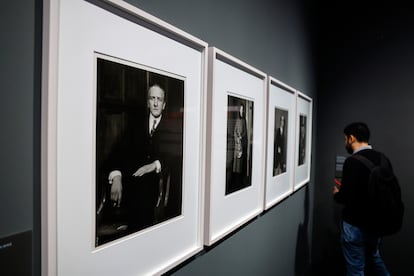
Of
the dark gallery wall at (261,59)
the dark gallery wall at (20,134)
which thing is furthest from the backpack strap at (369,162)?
the dark gallery wall at (20,134)

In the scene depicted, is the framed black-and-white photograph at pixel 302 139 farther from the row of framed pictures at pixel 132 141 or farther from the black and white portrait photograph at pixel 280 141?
the row of framed pictures at pixel 132 141

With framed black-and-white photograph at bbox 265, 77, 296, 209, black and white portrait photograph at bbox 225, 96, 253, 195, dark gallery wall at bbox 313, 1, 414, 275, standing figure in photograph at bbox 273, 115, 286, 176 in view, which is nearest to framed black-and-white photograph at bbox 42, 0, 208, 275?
black and white portrait photograph at bbox 225, 96, 253, 195

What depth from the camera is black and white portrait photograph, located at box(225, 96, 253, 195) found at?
3.23ft

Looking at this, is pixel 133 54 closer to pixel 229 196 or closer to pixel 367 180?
pixel 229 196

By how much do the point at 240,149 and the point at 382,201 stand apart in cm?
115

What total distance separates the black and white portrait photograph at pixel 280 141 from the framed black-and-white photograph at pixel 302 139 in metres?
0.28

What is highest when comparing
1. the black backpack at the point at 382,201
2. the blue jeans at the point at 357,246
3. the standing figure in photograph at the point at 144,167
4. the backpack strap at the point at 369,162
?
the standing figure in photograph at the point at 144,167

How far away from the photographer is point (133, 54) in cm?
57

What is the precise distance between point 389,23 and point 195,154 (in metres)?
2.44

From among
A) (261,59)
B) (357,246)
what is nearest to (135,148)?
(261,59)

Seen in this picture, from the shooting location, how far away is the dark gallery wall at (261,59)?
83 centimetres

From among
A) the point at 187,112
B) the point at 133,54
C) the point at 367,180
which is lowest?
the point at 367,180

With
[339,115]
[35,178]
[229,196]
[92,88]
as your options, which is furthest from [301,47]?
[35,178]

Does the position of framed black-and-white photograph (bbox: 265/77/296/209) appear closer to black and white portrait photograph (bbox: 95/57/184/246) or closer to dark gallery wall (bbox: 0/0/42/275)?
black and white portrait photograph (bbox: 95/57/184/246)
